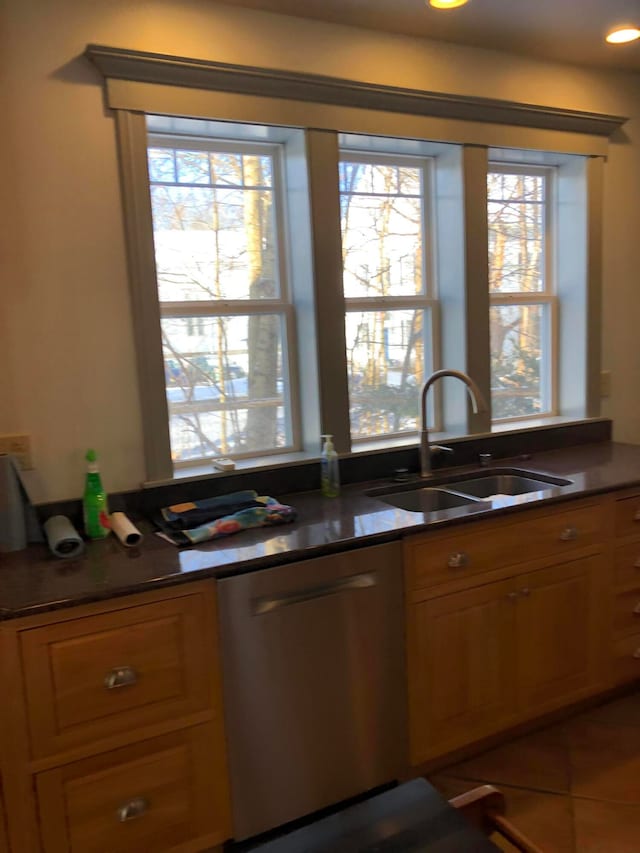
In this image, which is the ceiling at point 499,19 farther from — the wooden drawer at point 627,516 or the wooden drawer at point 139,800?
→ the wooden drawer at point 139,800

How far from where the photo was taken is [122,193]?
6.98 ft

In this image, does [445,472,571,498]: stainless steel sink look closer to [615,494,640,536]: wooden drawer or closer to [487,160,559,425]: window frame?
[615,494,640,536]: wooden drawer

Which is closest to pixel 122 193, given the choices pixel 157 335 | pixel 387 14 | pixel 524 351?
pixel 157 335

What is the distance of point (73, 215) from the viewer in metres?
2.07

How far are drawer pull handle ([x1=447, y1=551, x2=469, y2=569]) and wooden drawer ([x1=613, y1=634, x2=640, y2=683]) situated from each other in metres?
0.84

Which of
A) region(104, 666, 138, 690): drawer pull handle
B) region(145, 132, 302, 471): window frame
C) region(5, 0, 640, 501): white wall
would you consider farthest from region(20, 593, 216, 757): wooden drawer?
region(145, 132, 302, 471): window frame

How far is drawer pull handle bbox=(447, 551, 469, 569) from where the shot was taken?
82.8 inches

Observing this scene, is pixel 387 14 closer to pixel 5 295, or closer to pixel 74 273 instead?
pixel 74 273

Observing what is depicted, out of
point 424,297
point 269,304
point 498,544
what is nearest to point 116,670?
point 498,544

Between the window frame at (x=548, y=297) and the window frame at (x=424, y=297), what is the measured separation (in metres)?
0.32

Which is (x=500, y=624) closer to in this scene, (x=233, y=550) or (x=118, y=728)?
(x=233, y=550)

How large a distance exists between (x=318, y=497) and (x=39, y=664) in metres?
1.13

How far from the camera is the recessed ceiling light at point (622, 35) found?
2.57m

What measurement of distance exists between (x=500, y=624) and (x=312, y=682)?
0.71m
